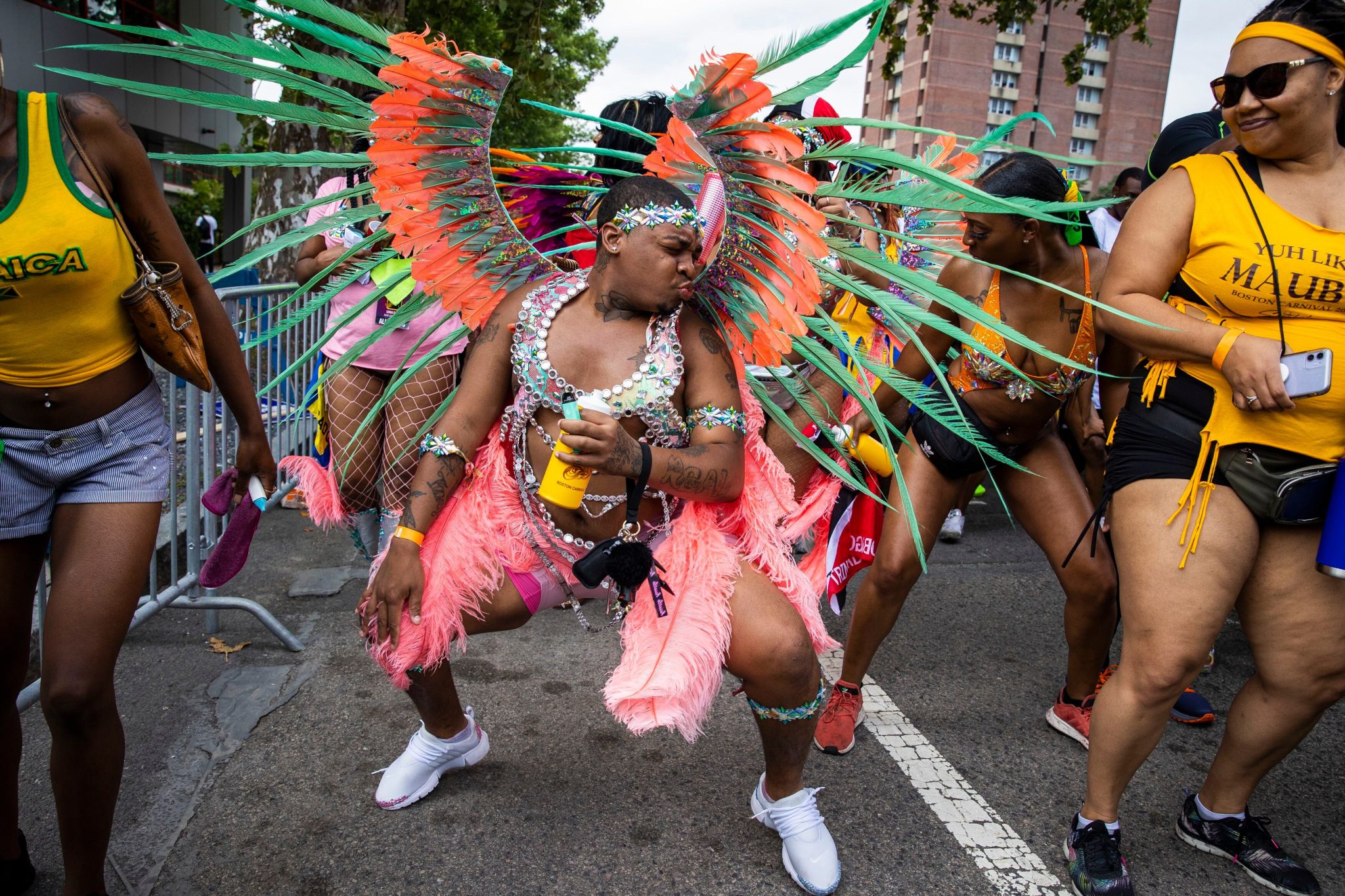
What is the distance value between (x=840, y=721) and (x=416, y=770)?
136 centimetres

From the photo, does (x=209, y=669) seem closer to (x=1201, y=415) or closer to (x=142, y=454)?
(x=142, y=454)

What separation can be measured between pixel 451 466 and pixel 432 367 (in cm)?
137

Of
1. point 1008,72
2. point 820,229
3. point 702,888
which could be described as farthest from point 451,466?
point 1008,72

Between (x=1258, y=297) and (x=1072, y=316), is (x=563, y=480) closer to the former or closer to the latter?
(x=1258, y=297)

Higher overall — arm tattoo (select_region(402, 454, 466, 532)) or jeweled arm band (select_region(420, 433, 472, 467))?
jeweled arm band (select_region(420, 433, 472, 467))

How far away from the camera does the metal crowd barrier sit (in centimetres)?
321

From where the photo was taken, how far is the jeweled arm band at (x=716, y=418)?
7.29 feet

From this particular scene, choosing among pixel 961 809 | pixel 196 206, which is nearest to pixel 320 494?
pixel 961 809

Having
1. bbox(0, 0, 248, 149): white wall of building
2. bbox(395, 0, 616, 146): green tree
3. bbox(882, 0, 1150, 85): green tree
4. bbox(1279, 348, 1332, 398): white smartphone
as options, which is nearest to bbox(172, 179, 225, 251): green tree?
bbox(0, 0, 248, 149): white wall of building

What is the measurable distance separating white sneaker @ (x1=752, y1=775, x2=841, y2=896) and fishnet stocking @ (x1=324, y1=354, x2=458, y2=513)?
1855mm

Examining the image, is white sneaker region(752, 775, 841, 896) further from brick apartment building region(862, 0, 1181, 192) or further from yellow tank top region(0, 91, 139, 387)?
brick apartment building region(862, 0, 1181, 192)

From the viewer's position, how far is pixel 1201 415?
2.20m

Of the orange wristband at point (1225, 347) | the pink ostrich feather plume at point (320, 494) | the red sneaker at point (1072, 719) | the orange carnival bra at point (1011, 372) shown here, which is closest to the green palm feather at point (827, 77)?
the orange wristband at point (1225, 347)

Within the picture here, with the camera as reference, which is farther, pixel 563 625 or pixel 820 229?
pixel 563 625
